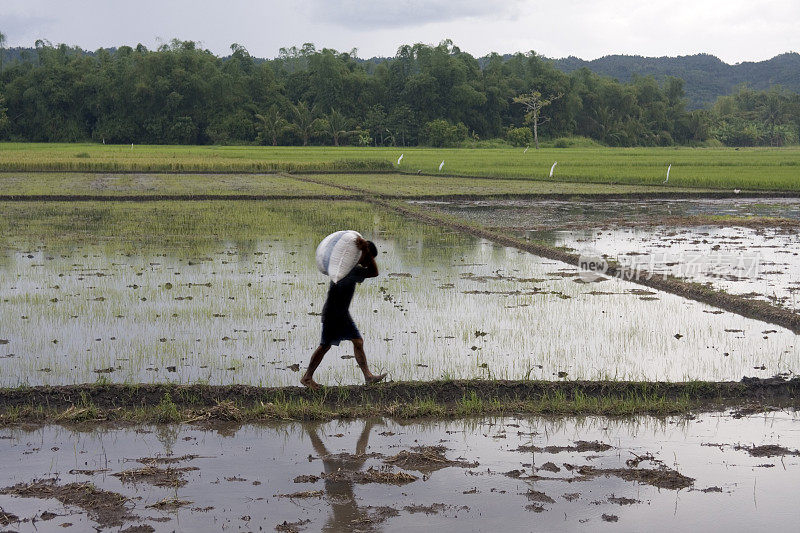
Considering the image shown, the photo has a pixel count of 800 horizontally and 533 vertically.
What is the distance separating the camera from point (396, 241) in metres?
14.2

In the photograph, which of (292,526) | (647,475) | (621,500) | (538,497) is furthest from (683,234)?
(292,526)

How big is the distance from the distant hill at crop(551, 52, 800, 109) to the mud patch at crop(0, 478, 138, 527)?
451 feet

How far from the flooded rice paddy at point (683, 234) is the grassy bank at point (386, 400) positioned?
3.10 meters

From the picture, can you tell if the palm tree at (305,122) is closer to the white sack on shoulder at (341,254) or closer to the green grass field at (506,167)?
the green grass field at (506,167)

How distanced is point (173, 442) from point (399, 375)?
1817mm

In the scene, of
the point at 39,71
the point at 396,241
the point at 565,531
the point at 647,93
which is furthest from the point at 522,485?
the point at 647,93

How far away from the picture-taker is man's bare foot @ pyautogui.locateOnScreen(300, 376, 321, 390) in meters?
5.58

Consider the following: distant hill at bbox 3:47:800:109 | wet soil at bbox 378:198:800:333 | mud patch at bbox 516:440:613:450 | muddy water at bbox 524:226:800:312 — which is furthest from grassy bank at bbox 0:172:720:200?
distant hill at bbox 3:47:800:109

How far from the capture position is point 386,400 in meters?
5.53

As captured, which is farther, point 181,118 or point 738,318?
point 181,118

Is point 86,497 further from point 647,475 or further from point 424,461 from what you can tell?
point 647,475

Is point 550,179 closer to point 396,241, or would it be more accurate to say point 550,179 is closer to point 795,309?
point 396,241

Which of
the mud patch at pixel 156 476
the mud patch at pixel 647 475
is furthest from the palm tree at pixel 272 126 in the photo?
the mud patch at pixel 647 475

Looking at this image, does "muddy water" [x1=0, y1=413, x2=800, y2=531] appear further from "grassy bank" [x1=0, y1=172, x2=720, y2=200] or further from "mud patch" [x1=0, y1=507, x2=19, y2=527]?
"grassy bank" [x1=0, y1=172, x2=720, y2=200]
